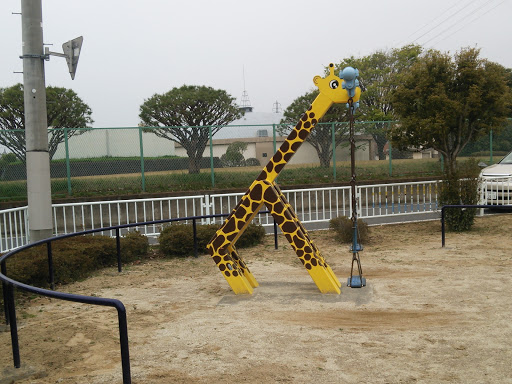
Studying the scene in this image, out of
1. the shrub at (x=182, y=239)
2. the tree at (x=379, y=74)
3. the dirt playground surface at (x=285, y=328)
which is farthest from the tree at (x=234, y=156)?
the tree at (x=379, y=74)

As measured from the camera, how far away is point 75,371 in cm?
463

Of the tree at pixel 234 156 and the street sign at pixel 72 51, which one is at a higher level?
the street sign at pixel 72 51

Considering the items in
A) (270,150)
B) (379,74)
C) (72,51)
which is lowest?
(270,150)

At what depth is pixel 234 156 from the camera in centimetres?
1753

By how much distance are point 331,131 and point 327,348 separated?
14.4 metres

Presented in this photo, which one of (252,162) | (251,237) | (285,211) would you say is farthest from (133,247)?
(252,162)

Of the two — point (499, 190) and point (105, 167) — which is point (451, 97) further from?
point (105, 167)

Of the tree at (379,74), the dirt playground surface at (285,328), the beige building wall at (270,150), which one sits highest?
the tree at (379,74)

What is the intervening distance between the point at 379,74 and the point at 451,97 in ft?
64.6

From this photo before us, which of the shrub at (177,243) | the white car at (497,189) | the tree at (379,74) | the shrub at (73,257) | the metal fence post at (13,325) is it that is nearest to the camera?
the metal fence post at (13,325)

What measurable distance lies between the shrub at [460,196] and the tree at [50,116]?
10.3 metres

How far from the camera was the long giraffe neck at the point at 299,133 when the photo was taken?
273 inches

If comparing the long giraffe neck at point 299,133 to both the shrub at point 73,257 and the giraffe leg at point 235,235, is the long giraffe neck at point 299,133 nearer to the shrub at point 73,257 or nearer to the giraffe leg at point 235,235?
the giraffe leg at point 235,235

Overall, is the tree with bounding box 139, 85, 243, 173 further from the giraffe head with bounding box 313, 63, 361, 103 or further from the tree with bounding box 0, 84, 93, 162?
the giraffe head with bounding box 313, 63, 361, 103
